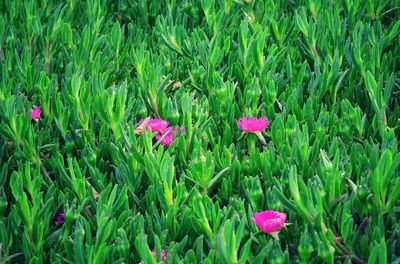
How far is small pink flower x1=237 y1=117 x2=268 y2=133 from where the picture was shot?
1.72 metres

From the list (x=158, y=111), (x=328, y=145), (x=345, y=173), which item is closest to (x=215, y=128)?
(x=158, y=111)

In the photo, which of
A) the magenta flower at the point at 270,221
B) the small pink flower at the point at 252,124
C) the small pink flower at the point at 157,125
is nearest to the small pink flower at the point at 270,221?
the magenta flower at the point at 270,221

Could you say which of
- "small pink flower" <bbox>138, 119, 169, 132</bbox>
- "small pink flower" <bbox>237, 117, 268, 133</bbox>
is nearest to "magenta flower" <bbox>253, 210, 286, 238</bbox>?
"small pink flower" <bbox>237, 117, 268, 133</bbox>

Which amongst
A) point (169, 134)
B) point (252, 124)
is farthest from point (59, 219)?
point (252, 124)

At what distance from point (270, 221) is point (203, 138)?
1.57ft

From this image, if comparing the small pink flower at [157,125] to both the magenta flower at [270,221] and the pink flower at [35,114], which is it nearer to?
the pink flower at [35,114]

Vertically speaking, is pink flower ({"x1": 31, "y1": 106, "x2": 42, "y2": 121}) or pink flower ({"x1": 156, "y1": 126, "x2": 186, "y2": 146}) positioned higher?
pink flower ({"x1": 156, "y1": 126, "x2": 186, "y2": 146})

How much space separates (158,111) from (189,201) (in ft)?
1.53

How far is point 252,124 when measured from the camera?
1.73 metres

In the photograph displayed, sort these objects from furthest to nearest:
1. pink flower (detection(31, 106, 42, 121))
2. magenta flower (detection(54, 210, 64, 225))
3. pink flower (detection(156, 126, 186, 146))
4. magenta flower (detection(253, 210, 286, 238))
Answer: pink flower (detection(31, 106, 42, 121)), pink flower (detection(156, 126, 186, 146)), magenta flower (detection(54, 210, 64, 225)), magenta flower (detection(253, 210, 286, 238))

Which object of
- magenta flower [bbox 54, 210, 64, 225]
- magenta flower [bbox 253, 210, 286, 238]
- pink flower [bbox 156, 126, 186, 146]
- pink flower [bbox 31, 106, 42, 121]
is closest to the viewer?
magenta flower [bbox 253, 210, 286, 238]

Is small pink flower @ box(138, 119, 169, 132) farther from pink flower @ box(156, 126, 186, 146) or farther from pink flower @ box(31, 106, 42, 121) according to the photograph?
pink flower @ box(31, 106, 42, 121)

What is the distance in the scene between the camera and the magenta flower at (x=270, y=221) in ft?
4.40

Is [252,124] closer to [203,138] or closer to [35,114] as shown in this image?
[203,138]
